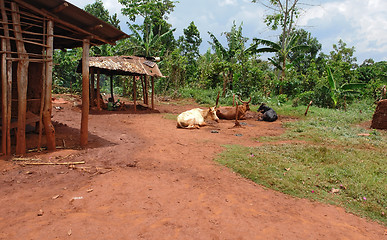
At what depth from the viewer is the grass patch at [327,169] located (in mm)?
4031

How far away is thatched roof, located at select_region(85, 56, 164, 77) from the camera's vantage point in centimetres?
1216

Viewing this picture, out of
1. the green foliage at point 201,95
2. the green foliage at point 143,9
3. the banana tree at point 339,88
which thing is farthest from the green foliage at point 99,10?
the banana tree at point 339,88

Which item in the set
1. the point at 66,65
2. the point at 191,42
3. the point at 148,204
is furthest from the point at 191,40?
the point at 148,204

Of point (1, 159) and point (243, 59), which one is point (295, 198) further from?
point (243, 59)

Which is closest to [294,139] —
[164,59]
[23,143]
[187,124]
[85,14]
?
[187,124]

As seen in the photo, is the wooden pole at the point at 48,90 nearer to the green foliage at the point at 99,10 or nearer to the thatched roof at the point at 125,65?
the thatched roof at the point at 125,65

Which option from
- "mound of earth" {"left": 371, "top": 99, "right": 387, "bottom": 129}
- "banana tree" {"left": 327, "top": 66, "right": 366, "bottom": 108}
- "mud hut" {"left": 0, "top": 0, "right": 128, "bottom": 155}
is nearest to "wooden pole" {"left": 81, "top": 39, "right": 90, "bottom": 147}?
"mud hut" {"left": 0, "top": 0, "right": 128, "bottom": 155}

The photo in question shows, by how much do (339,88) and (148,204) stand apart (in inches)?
665

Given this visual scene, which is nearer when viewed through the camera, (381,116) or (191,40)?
(381,116)

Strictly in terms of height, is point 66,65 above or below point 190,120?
above

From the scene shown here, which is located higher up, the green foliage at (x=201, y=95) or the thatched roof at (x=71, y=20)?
the thatched roof at (x=71, y=20)

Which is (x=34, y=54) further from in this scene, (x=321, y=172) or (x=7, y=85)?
(x=321, y=172)

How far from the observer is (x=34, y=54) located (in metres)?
4.97

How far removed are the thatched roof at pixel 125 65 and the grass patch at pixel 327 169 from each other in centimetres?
810
